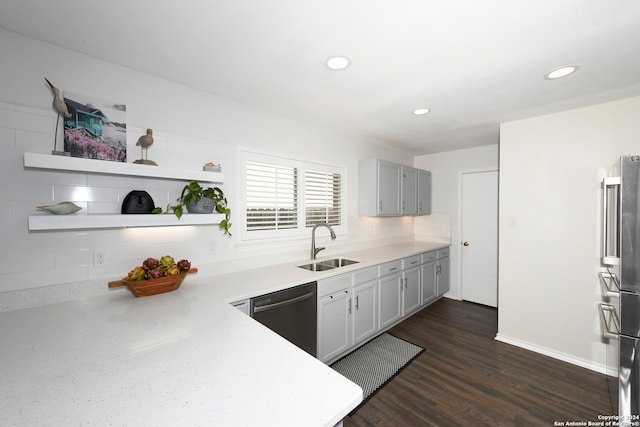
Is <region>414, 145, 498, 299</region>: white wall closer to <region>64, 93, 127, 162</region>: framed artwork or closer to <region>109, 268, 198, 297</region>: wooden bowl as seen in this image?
<region>109, 268, 198, 297</region>: wooden bowl

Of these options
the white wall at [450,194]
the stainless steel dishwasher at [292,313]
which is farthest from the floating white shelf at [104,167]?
the white wall at [450,194]

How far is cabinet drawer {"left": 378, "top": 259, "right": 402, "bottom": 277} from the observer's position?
9.47 ft

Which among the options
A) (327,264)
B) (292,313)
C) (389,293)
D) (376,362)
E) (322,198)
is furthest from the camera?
(322,198)

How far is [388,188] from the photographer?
3578mm

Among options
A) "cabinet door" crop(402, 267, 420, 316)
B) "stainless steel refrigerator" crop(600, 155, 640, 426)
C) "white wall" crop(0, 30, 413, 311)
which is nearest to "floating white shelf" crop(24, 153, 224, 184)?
"white wall" crop(0, 30, 413, 311)

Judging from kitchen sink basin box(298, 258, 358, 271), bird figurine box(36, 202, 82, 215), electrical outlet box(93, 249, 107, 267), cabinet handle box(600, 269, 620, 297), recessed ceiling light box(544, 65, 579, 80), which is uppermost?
recessed ceiling light box(544, 65, 579, 80)

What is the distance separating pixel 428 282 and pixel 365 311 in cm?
155

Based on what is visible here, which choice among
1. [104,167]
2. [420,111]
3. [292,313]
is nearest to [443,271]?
[420,111]

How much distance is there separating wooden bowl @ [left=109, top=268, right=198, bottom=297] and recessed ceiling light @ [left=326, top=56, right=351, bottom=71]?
183cm

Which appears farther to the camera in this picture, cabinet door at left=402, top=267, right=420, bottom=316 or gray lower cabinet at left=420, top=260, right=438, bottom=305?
gray lower cabinet at left=420, top=260, right=438, bottom=305

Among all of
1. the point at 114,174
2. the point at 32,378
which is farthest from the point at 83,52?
the point at 32,378

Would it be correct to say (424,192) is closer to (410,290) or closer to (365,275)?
(410,290)

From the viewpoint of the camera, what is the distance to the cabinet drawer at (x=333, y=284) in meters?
2.22

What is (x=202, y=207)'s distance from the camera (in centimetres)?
195
